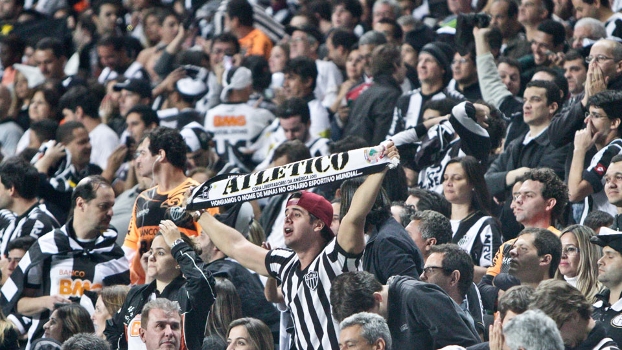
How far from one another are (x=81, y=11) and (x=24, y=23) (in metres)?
0.95

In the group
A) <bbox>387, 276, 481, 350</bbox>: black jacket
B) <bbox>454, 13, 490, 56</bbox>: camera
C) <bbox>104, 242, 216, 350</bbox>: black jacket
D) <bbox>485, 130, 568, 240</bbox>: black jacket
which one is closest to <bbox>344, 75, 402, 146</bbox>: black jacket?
<bbox>454, 13, 490, 56</bbox>: camera

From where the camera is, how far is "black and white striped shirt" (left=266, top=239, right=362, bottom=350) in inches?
266

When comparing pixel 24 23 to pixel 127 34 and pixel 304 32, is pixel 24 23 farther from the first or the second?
pixel 304 32

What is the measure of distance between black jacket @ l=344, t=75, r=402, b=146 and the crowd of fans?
0.07 feet

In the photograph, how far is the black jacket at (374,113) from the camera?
11438 millimetres

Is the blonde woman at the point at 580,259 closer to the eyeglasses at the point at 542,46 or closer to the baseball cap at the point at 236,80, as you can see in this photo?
the eyeglasses at the point at 542,46

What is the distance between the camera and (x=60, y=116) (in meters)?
14.0

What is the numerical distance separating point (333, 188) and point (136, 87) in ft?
14.4

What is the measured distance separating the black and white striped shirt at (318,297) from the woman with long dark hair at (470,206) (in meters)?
1.77

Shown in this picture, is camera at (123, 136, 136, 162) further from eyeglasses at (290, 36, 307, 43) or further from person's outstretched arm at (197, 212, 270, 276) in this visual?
person's outstretched arm at (197, 212, 270, 276)

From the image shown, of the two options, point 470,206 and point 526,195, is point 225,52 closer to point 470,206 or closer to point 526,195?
point 470,206

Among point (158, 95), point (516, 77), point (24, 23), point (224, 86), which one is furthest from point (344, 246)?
point (24, 23)

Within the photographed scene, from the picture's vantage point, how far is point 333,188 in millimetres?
9703

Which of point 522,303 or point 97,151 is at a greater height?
point 522,303
